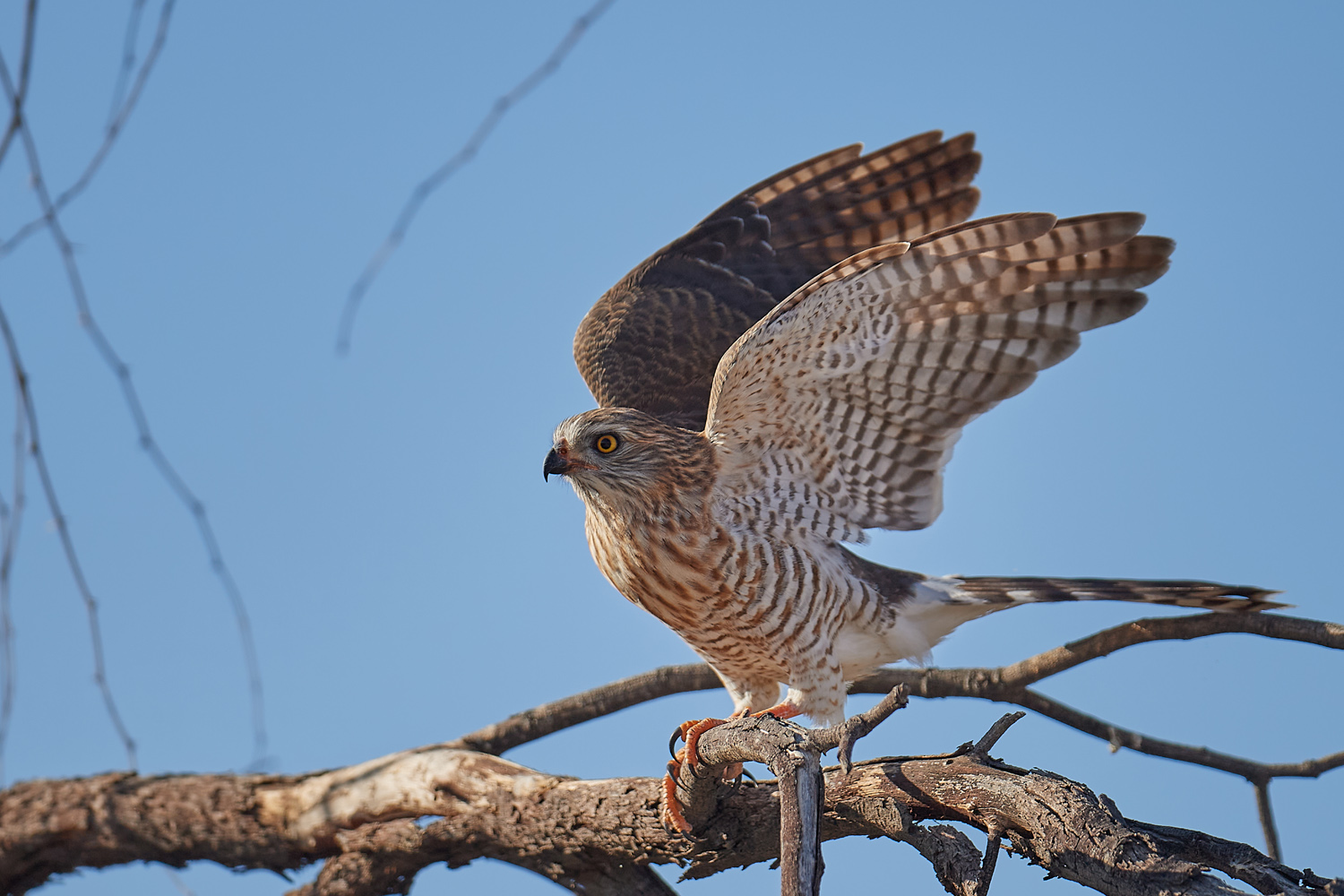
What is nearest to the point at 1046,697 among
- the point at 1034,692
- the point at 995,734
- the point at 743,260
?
the point at 1034,692

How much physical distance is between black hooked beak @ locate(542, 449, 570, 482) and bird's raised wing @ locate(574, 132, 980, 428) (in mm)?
773

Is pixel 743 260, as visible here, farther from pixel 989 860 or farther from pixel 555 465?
pixel 989 860

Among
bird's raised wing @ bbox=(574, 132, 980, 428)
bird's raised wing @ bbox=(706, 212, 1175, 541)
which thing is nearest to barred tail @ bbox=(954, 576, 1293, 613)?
bird's raised wing @ bbox=(706, 212, 1175, 541)

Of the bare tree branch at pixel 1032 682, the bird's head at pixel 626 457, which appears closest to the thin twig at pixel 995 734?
the bare tree branch at pixel 1032 682

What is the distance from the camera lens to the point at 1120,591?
362 centimetres

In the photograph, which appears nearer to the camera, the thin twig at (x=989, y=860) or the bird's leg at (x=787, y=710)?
the thin twig at (x=989, y=860)

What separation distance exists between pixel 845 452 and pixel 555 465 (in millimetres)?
1135

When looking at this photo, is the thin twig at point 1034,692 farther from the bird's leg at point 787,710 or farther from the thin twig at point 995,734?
the thin twig at point 995,734

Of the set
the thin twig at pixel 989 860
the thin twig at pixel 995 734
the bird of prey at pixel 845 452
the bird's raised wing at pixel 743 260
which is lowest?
the thin twig at pixel 989 860

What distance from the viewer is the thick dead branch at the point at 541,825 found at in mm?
2275

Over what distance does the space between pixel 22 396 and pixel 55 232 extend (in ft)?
1.38

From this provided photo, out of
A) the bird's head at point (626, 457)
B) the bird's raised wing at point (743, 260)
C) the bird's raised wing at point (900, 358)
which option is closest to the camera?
the bird's raised wing at point (900, 358)

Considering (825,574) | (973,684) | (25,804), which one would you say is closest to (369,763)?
(25,804)

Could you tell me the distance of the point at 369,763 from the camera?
3.88m
